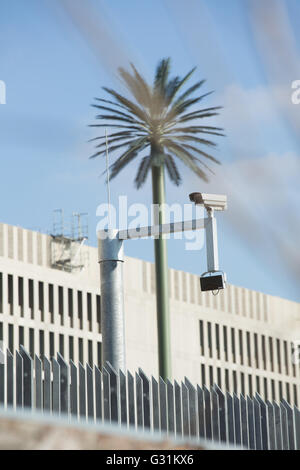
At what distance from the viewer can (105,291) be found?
16422 mm

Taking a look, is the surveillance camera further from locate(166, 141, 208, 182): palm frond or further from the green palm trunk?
the green palm trunk

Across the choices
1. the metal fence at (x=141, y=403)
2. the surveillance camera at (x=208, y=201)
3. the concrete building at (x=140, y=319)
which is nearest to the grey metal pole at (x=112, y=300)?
the metal fence at (x=141, y=403)

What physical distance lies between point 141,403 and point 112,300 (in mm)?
3018

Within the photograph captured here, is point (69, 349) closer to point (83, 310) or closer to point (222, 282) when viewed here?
point (83, 310)

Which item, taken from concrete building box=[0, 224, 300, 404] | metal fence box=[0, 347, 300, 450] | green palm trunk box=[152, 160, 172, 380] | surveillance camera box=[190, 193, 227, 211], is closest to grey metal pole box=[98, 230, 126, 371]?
metal fence box=[0, 347, 300, 450]

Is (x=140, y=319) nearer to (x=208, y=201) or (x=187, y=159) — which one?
(x=187, y=159)

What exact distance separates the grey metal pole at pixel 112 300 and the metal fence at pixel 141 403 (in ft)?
5.17

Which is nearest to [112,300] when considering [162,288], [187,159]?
[187,159]

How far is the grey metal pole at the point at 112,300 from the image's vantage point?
15.9 metres

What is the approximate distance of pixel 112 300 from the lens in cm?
1628

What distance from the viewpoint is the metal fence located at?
39.8ft

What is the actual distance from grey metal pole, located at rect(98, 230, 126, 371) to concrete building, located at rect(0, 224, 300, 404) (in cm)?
3280

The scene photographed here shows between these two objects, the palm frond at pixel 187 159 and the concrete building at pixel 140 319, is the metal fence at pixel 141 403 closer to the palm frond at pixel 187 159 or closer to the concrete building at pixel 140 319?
the palm frond at pixel 187 159
